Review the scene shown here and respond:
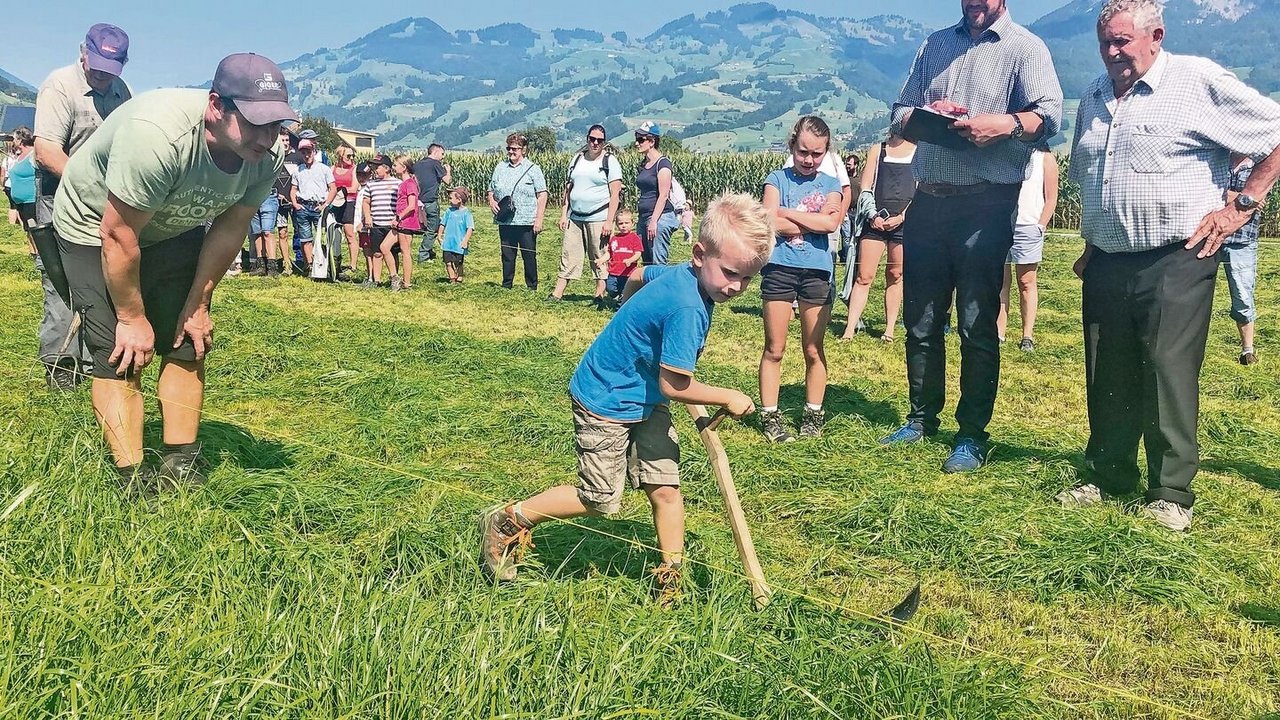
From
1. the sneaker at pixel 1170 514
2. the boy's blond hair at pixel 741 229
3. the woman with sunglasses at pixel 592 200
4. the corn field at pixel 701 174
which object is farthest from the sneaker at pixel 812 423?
the corn field at pixel 701 174

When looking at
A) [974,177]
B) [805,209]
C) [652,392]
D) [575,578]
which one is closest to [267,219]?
[805,209]

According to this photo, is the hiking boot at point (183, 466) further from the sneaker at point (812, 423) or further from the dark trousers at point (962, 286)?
the dark trousers at point (962, 286)

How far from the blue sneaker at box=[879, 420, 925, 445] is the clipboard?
5.37 ft

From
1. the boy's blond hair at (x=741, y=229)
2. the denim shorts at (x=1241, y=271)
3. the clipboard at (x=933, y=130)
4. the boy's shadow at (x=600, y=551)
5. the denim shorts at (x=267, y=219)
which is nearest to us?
the boy's blond hair at (x=741, y=229)

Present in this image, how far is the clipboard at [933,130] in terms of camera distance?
15.4 ft

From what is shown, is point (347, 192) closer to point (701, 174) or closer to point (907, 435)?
point (907, 435)

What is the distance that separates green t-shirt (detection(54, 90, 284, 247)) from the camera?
3.25m

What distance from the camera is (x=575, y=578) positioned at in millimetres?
3410

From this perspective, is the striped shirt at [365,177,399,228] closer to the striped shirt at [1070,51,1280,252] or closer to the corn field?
the striped shirt at [1070,51,1280,252]

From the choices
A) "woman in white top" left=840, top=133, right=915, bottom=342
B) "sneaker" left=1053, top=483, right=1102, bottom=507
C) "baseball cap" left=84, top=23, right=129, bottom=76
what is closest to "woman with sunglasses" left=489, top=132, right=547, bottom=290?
"woman in white top" left=840, top=133, right=915, bottom=342

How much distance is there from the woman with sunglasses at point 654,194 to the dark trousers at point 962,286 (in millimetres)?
5928

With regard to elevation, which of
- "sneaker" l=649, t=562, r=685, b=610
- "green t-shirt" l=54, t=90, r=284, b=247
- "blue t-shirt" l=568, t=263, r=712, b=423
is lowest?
"sneaker" l=649, t=562, r=685, b=610

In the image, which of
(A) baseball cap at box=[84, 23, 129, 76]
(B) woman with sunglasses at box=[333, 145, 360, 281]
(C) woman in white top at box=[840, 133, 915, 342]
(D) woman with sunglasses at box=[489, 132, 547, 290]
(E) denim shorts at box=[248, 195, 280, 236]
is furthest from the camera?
(B) woman with sunglasses at box=[333, 145, 360, 281]

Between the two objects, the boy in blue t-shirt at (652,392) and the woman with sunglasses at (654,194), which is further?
the woman with sunglasses at (654,194)
